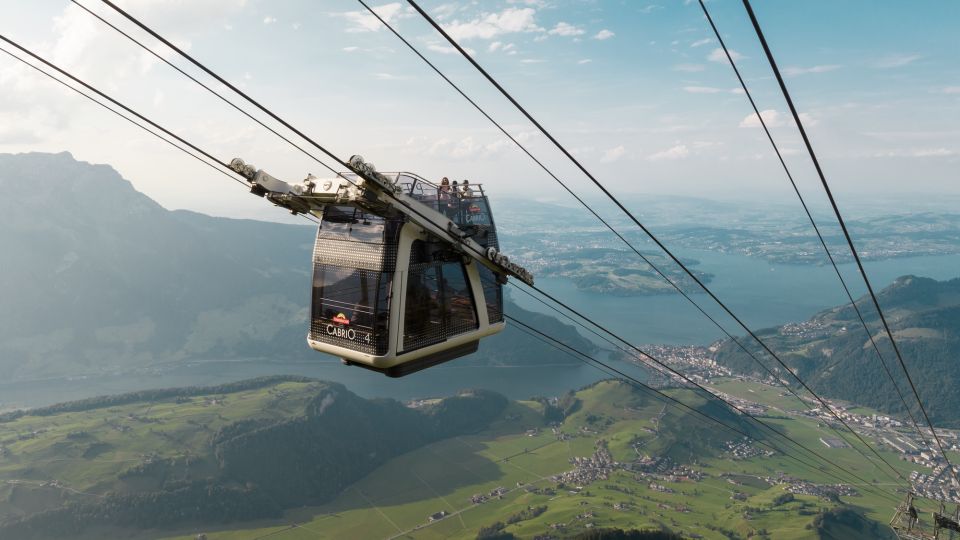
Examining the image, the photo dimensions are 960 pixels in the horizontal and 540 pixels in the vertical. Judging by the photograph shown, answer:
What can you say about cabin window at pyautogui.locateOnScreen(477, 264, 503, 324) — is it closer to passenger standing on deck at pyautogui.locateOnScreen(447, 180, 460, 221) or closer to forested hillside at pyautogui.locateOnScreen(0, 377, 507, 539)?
passenger standing on deck at pyautogui.locateOnScreen(447, 180, 460, 221)

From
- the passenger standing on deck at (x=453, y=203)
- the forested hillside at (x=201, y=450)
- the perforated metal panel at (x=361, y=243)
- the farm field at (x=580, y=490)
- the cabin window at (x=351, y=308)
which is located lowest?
the forested hillside at (x=201, y=450)

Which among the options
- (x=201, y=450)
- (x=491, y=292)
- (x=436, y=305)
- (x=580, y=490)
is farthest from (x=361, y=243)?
(x=201, y=450)

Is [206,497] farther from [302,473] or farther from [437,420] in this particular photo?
[437,420]

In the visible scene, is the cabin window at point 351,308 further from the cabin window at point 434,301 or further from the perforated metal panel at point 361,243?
the cabin window at point 434,301

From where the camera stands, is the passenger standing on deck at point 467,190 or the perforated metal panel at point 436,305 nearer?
the perforated metal panel at point 436,305


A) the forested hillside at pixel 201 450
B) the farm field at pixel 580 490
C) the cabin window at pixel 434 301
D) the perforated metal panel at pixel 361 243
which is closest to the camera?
the perforated metal panel at pixel 361 243

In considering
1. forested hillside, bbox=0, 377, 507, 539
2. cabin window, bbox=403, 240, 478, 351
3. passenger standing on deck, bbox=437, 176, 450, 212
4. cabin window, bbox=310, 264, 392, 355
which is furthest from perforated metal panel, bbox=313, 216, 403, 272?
forested hillside, bbox=0, 377, 507, 539

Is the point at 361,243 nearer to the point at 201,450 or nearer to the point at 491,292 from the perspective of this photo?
the point at 491,292

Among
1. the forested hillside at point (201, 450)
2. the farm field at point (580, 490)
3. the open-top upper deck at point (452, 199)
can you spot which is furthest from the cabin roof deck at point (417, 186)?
the forested hillside at point (201, 450)
